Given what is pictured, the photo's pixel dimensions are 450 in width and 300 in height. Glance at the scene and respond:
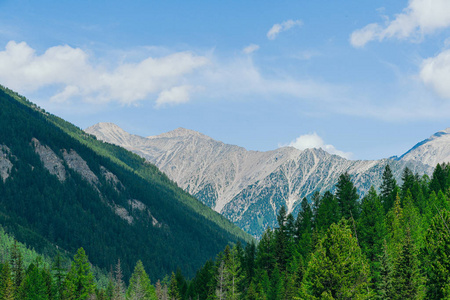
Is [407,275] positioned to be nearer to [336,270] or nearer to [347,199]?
[336,270]

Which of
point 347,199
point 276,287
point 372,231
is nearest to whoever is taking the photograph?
point 372,231

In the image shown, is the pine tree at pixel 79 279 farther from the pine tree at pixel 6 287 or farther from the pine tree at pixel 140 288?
the pine tree at pixel 140 288

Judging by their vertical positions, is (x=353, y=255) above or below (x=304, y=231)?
below

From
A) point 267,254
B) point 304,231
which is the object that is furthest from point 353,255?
point 267,254

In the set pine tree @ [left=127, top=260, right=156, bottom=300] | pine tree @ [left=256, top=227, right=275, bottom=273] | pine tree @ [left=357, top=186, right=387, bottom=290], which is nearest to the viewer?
pine tree @ [left=357, top=186, right=387, bottom=290]

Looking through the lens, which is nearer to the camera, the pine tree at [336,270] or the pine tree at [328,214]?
the pine tree at [336,270]

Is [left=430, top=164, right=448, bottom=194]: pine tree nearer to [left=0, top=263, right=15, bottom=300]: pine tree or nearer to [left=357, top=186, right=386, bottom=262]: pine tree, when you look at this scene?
[left=357, top=186, right=386, bottom=262]: pine tree

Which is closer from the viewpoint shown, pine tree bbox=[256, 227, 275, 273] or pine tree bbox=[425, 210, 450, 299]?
pine tree bbox=[425, 210, 450, 299]

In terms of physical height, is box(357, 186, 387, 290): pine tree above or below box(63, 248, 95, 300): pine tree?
above

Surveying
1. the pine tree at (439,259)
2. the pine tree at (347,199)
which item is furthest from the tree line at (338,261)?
the pine tree at (347,199)

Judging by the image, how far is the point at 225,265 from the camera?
7812 cm

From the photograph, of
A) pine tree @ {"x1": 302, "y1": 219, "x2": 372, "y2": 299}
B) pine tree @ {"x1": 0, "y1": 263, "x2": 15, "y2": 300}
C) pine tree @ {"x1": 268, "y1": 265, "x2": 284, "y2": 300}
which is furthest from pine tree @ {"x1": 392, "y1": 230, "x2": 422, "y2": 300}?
pine tree @ {"x1": 0, "y1": 263, "x2": 15, "y2": 300}

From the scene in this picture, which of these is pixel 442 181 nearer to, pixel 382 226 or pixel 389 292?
pixel 382 226

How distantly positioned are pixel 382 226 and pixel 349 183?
74.3 ft
